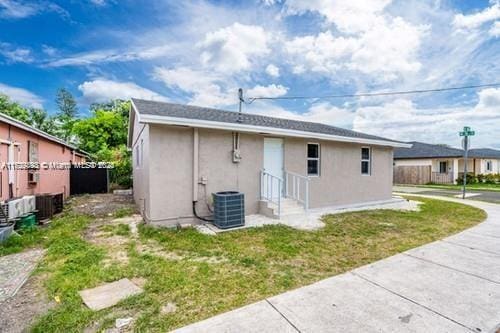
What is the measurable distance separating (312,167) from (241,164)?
296cm

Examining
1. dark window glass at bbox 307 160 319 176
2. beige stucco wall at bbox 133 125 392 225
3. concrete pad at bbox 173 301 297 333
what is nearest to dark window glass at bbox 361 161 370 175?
beige stucco wall at bbox 133 125 392 225

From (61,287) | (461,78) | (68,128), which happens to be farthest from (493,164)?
(68,128)

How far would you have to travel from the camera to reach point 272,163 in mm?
7828

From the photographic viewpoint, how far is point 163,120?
18.3 ft

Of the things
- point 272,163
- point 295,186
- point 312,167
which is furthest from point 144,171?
point 312,167

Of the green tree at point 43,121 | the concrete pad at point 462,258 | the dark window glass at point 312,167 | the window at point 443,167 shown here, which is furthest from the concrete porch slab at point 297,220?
the green tree at point 43,121

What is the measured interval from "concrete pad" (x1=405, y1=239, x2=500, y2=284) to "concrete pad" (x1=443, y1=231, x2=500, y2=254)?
299 millimetres

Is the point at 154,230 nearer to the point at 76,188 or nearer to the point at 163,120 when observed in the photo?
the point at 163,120

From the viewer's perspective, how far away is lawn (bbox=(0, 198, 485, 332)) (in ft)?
8.37

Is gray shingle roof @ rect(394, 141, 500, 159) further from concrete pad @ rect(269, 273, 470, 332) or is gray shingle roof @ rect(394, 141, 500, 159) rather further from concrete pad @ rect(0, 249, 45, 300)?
Result: concrete pad @ rect(0, 249, 45, 300)

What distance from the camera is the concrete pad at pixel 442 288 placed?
8.29ft

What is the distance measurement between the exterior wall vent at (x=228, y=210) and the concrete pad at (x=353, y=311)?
313cm

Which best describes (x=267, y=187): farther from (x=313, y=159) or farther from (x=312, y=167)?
(x=313, y=159)

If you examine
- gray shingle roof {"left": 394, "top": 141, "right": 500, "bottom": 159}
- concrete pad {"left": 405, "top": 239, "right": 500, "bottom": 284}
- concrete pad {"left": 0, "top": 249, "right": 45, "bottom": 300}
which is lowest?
concrete pad {"left": 405, "top": 239, "right": 500, "bottom": 284}
